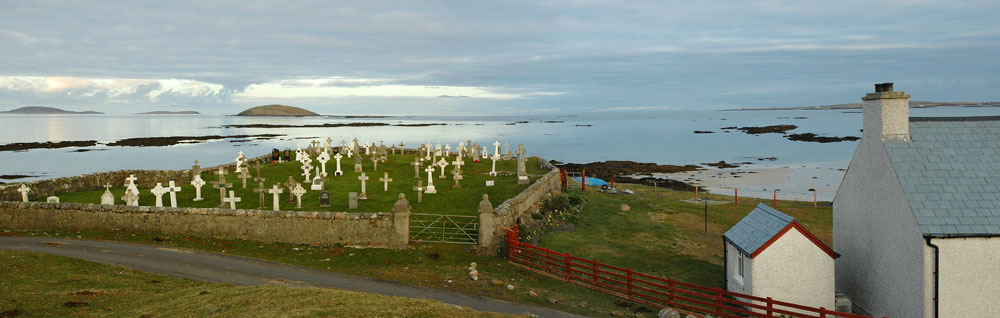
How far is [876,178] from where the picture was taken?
1506 cm

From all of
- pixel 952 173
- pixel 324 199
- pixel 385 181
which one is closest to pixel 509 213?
pixel 324 199

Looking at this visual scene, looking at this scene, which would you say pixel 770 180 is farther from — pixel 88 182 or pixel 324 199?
pixel 88 182

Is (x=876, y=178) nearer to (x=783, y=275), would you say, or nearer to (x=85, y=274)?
(x=783, y=275)

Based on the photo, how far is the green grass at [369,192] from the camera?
2431 cm

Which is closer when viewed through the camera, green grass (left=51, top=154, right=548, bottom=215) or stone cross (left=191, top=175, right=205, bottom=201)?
green grass (left=51, top=154, right=548, bottom=215)

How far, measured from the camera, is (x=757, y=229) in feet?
51.0

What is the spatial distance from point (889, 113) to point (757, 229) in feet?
13.5

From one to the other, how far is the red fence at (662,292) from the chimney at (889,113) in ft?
15.2

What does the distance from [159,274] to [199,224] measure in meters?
4.48

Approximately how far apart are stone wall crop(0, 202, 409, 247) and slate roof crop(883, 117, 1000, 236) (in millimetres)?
13487

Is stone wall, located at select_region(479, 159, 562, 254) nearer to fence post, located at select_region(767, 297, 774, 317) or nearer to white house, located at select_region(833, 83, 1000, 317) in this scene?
fence post, located at select_region(767, 297, 774, 317)

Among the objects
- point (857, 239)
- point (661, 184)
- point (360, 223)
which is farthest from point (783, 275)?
point (661, 184)

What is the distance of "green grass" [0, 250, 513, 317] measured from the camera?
37.4 ft

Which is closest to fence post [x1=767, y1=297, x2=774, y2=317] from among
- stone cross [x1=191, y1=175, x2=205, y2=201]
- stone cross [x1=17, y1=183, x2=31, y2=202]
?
stone cross [x1=191, y1=175, x2=205, y2=201]
